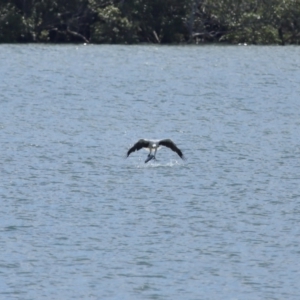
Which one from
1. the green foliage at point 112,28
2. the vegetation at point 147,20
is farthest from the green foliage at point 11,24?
the green foliage at point 112,28

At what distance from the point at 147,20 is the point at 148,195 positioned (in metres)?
51.2

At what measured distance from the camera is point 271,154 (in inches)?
1125

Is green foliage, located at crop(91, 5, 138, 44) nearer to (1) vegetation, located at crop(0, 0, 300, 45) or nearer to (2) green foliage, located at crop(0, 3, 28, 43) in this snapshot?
(1) vegetation, located at crop(0, 0, 300, 45)

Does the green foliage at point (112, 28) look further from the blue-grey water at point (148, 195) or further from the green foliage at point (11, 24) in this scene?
the blue-grey water at point (148, 195)

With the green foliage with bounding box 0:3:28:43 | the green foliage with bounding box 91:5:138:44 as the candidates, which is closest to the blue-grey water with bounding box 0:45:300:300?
the green foliage with bounding box 0:3:28:43

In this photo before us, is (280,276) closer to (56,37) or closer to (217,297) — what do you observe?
(217,297)

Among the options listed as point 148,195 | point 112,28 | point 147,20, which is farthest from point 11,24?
point 148,195

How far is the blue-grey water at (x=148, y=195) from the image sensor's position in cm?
1681

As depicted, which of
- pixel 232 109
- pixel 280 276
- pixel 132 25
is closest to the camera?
pixel 280 276

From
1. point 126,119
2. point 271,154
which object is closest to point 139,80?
point 126,119

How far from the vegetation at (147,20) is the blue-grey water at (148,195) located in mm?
24074

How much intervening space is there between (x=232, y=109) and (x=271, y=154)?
11.5m

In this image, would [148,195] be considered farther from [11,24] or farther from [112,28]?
[112,28]

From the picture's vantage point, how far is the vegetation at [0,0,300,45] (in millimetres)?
71125
